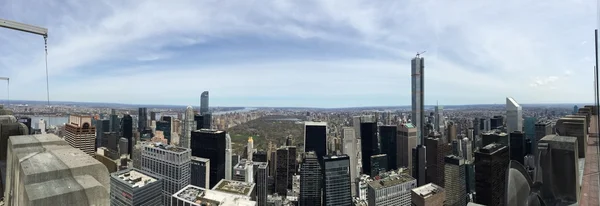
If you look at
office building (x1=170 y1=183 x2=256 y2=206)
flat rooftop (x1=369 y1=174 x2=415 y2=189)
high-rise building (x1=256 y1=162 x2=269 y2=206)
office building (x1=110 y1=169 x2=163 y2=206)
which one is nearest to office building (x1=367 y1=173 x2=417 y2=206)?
flat rooftop (x1=369 y1=174 x2=415 y2=189)

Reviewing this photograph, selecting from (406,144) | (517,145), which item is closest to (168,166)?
(517,145)

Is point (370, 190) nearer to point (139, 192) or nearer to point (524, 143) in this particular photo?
point (524, 143)

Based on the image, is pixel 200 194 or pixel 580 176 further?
pixel 200 194

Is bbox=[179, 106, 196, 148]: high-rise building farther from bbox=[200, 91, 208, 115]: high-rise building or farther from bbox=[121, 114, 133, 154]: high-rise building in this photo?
bbox=[121, 114, 133, 154]: high-rise building

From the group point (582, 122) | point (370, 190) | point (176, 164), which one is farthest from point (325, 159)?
point (582, 122)

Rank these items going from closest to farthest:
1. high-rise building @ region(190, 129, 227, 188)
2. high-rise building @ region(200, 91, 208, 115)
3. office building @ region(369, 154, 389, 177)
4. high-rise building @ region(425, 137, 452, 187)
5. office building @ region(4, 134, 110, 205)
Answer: office building @ region(4, 134, 110, 205) < high-rise building @ region(425, 137, 452, 187) < high-rise building @ region(190, 129, 227, 188) < office building @ region(369, 154, 389, 177) < high-rise building @ region(200, 91, 208, 115)

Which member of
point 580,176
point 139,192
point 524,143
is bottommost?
point 139,192
